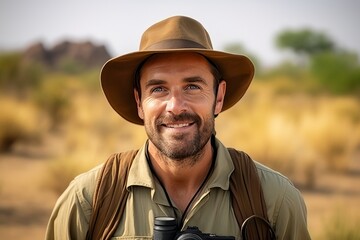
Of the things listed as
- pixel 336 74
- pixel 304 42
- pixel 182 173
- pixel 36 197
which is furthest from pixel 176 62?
pixel 304 42

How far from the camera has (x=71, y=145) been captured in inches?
607

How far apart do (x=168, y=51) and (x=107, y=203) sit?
81 centimetres

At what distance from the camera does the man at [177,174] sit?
2.79 m

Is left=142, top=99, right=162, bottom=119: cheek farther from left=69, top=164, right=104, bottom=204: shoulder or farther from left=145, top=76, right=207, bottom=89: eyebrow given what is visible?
left=69, top=164, right=104, bottom=204: shoulder

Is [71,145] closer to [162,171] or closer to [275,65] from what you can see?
[162,171]

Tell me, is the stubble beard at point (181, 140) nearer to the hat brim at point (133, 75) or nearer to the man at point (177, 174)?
the man at point (177, 174)

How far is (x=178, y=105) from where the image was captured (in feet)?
9.20

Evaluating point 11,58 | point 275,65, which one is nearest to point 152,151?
point 11,58

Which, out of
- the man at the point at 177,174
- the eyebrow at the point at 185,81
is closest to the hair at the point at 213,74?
the man at the point at 177,174

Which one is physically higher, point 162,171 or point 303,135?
point 303,135

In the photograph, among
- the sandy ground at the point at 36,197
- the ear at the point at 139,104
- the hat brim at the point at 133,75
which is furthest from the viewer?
the sandy ground at the point at 36,197

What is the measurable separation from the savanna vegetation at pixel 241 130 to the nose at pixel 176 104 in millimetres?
5053

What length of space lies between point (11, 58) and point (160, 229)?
29.7 m

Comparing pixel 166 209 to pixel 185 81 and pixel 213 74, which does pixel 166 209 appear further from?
pixel 213 74
